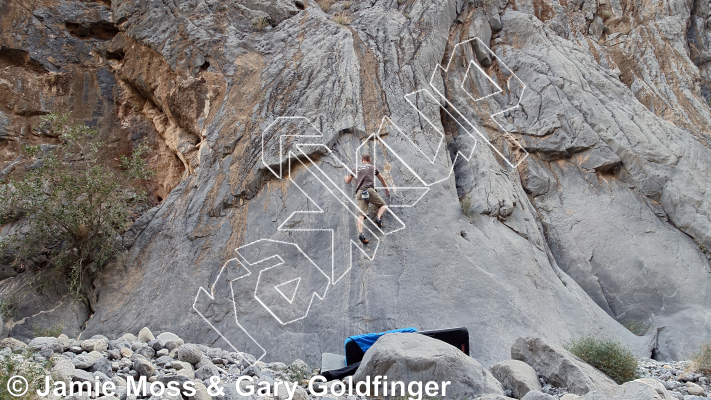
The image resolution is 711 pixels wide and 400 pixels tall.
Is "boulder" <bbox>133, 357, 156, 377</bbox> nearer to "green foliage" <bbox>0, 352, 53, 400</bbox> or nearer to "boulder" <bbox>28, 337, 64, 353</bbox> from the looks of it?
"green foliage" <bbox>0, 352, 53, 400</bbox>

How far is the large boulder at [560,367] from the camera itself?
5996 millimetres

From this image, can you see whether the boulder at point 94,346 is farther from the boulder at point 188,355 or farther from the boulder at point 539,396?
the boulder at point 539,396

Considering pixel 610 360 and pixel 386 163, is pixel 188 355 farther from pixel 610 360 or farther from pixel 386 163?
pixel 386 163

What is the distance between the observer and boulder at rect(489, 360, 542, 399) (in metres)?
5.88

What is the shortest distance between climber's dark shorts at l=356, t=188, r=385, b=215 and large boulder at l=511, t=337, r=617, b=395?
321 centimetres

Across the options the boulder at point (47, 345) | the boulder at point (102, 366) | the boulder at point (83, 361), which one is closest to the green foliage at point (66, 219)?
the boulder at point (47, 345)

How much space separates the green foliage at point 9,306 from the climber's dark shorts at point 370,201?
5.51 metres

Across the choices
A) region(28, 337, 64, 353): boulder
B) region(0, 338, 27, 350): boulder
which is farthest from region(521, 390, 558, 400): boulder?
region(0, 338, 27, 350): boulder

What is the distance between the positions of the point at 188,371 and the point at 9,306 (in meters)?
4.94

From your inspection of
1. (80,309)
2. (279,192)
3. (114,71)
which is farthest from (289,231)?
(114,71)

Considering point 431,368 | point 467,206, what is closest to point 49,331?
point 431,368

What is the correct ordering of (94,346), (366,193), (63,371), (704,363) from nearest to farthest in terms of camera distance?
(63,371) → (94,346) → (704,363) → (366,193)

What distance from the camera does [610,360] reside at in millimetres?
6801

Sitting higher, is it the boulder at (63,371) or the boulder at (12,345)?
the boulder at (63,371)
